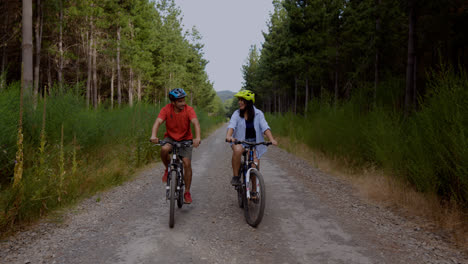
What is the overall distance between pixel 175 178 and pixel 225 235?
1.23 m

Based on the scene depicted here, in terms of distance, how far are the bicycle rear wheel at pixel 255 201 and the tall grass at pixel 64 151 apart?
10.5 feet

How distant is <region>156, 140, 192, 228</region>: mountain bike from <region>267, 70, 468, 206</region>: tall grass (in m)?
4.17

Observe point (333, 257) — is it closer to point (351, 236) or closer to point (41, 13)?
point (351, 236)

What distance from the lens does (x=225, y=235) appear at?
4324 mm

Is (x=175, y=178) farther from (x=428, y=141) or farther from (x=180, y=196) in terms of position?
(x=428, y=141)

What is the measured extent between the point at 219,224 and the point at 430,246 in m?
2.98

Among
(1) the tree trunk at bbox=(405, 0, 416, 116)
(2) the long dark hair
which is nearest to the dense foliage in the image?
(2) the long dark hair

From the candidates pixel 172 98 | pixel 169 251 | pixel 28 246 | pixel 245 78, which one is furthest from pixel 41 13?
pixel 245 78

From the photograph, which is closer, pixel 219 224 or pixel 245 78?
pixel 219 224

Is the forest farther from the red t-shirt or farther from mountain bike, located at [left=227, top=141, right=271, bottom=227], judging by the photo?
mountain bike, located at [left=227, top=141, right=271, bottom=227]

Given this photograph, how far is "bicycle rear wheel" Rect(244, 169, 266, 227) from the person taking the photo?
457cm

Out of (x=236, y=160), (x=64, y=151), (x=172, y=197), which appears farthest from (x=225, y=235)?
(x=64, y=151)

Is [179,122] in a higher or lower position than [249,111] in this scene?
lower

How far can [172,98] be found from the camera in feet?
17.4
